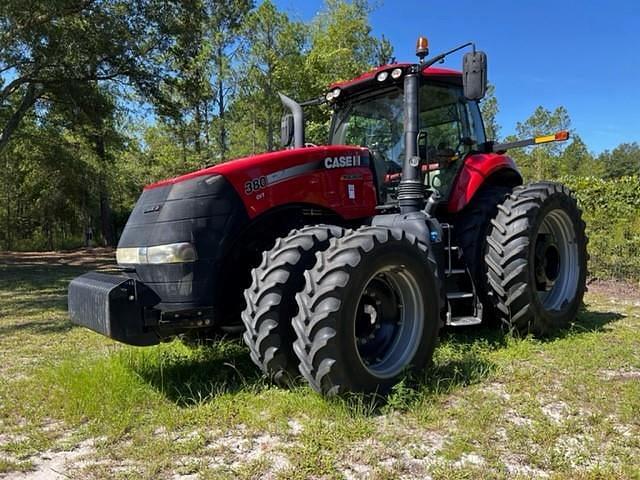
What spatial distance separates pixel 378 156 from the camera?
502 centimetres

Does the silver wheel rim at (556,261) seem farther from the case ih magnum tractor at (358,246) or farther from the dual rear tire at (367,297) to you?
the dual rear tire at (367,297)

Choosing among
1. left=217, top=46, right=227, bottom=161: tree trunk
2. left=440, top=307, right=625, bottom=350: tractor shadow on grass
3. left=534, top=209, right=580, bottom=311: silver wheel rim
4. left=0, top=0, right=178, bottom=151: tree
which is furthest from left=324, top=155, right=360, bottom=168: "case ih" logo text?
left=217, top=46, right=227, bottom=161: tree trunk

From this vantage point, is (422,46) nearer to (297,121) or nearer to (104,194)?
(297,121)

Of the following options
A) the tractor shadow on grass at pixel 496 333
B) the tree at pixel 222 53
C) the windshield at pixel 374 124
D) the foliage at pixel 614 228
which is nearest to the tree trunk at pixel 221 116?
the tree at pixel 222 53

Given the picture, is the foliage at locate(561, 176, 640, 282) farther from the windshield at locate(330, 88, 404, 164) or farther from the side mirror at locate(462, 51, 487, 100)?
the side mirror at locate(462, 51, 487, 100)

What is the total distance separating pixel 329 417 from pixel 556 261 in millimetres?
3480

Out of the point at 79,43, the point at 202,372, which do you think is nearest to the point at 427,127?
the point at 202,372

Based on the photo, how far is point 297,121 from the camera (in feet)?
15.9

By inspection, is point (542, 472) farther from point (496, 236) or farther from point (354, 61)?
point (354, 61)

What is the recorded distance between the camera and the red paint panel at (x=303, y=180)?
3719mm

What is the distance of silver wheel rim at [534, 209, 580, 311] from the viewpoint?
5223 millimetres

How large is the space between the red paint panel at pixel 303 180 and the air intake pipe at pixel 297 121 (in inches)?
24.9

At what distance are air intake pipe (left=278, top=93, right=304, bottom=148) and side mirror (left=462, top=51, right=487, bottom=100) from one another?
1.49 m

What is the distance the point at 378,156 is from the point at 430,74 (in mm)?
913
